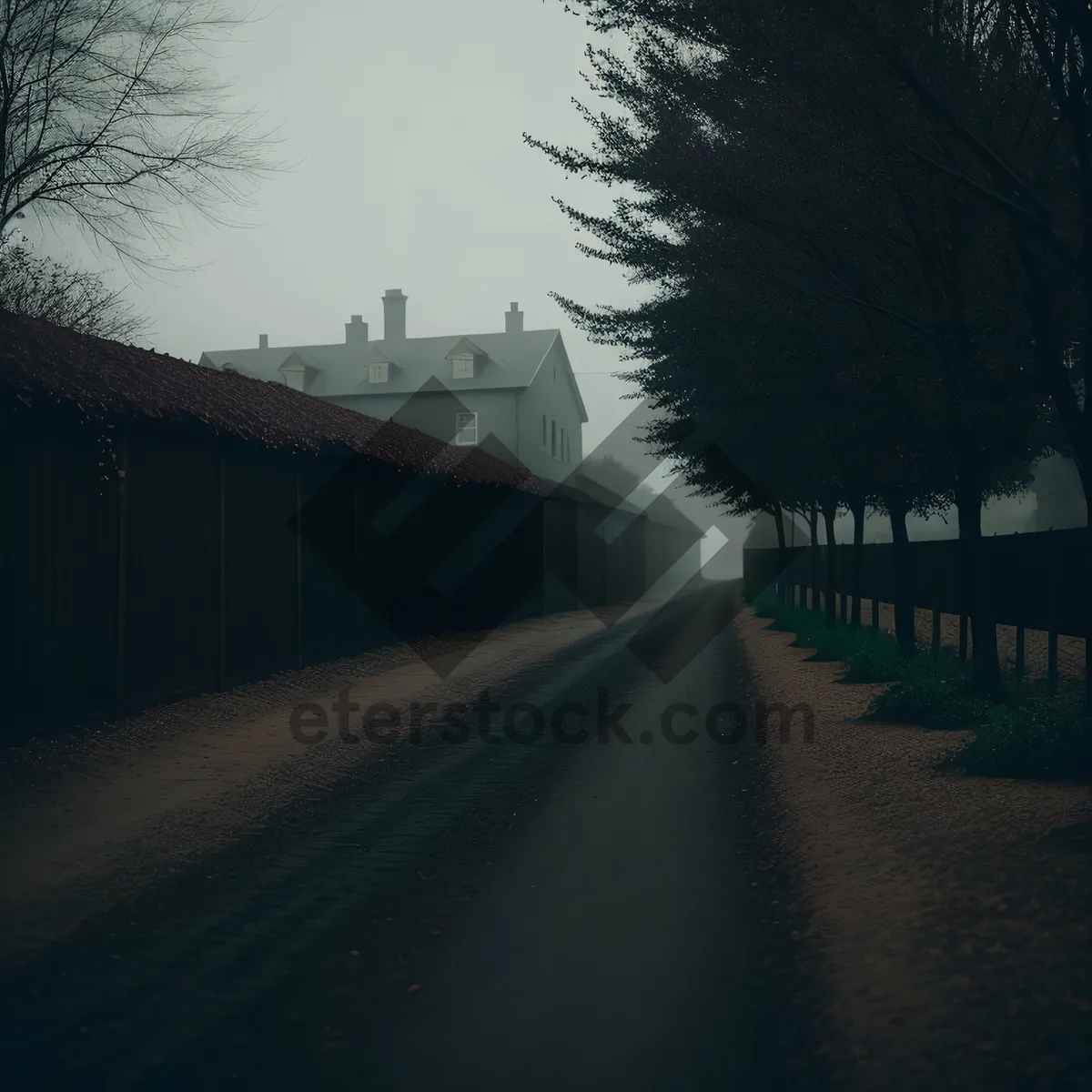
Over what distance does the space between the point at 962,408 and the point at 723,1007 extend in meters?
7.52

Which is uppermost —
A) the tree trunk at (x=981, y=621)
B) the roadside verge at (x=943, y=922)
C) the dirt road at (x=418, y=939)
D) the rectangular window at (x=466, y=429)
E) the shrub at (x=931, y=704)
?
the rectangular window at (x=466, y=429)

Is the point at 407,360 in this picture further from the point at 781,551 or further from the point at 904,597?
the point at 904,597

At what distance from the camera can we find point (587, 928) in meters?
4.88

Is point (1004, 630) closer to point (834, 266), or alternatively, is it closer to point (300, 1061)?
point (834, 266)

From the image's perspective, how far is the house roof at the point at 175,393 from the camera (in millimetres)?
9367

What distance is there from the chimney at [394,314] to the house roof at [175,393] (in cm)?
2894

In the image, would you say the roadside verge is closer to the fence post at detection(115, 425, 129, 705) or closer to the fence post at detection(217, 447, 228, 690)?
the fence post at detection(115, 425, 129, 705)

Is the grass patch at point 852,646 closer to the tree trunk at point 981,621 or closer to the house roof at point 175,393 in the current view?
the tree trunk at point 981,621

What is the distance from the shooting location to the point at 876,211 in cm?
974

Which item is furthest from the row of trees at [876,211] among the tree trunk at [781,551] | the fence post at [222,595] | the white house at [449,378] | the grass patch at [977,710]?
the white house at [449,378]

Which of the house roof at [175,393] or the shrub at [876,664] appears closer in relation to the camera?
the house roof at [175,393]

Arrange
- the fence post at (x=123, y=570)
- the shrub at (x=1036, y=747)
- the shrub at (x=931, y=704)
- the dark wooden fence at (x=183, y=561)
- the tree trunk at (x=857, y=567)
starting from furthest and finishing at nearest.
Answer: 1. the tree trunk at (x=857, y=567)
2. the fence post at (x=123, y=570)
3. the shrub at (x=931, y=704)
4. the dark wooden fence at (x=183, y=561)
5. the shrub at (x=1036, y=747)

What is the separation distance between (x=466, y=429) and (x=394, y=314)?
915 centimetres

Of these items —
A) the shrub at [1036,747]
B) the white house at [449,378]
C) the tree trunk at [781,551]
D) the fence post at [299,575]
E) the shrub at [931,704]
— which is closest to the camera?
the shrub at [1036,747]
